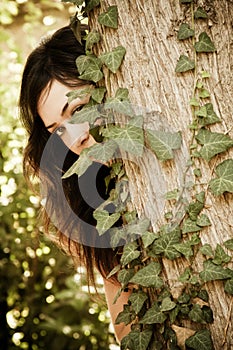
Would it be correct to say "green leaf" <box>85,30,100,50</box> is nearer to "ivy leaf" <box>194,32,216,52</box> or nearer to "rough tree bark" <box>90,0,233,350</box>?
"rough tree bark" <box>90,0,233,350</box>

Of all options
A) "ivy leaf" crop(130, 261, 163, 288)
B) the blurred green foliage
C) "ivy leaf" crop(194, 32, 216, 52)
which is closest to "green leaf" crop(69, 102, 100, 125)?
"ivy leaf" crop(194, 32, 216, 52)

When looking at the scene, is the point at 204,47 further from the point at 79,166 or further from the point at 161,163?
the point at 79,166

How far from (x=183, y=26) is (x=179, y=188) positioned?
1.47ft

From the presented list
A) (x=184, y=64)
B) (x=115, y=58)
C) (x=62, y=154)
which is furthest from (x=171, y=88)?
(x=62, y=154)

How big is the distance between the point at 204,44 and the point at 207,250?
562mm

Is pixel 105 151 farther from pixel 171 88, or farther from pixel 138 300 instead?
pixel 138 300

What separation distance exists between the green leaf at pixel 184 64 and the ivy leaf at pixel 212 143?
18 cm

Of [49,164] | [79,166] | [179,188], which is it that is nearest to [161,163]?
[179,188]

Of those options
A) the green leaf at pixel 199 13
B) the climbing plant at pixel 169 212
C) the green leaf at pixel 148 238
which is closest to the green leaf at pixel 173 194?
the climbing plant at pixel 169 212

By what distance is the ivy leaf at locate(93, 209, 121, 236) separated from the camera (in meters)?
1.63

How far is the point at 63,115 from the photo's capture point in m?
2.10

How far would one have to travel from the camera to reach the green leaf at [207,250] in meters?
1.50

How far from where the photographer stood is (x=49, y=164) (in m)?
2.54

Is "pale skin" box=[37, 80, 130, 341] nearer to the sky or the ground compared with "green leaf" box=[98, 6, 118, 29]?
nearer to the ground
